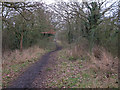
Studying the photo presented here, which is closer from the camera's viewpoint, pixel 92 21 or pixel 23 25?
pixel 92 21

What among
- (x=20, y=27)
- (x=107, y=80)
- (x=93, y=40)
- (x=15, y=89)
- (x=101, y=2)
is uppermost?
(x=101, y=2)

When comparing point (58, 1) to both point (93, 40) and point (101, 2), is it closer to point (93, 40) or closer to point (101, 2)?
point (101, 2)

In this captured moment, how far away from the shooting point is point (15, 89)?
18.8 ft

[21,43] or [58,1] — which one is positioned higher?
[58,1]

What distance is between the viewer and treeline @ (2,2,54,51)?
36.0 feet

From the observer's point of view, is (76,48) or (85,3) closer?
(76,48)

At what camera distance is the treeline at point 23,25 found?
36.0ft

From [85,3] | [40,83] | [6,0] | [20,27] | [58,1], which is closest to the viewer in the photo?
[40,83]

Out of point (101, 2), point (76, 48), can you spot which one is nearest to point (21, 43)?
point (76, 48)

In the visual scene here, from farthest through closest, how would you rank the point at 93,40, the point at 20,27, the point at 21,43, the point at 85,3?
the point at 21,43
the point at 20,27
the point at 85,3
the point at 93,40

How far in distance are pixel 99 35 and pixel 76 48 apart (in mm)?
2532

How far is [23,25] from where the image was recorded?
1623 centimetres

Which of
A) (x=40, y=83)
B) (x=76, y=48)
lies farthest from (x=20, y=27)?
(x=40, y=83)

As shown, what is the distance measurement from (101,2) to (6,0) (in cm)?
930
